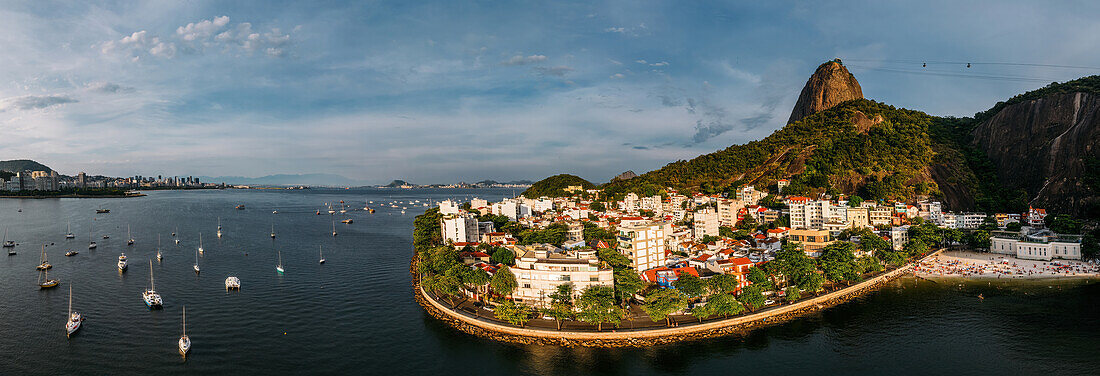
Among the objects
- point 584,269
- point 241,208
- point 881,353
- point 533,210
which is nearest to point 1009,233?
point 881,353

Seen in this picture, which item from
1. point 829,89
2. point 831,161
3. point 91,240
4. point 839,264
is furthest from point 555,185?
point 839,264

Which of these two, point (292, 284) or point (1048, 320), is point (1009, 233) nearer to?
point (1048, 320)

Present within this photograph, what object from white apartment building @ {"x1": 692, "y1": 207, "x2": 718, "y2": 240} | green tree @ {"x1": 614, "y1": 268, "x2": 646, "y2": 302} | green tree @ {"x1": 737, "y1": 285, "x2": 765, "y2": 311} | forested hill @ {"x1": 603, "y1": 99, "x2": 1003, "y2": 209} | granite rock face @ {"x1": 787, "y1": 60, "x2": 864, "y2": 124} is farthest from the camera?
granite rock face @ {"x1": 787, "y1": 60, "x2": 864, "y2": 124}

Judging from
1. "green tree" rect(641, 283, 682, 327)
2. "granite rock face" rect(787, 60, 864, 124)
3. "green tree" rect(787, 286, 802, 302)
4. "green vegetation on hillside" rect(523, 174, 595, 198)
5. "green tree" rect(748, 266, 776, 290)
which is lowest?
"green tree" rect(787, 286, 802, 302)

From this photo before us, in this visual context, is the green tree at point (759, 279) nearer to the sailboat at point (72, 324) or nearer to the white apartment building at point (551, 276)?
the white apartment building at point (551, 276)

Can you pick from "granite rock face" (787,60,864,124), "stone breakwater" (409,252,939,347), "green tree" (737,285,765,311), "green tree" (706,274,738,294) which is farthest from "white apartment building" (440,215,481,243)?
"granite rock face" (787,60,864,124)

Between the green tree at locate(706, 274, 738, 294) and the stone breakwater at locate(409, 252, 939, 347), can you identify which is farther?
the green tree at locate(706, 274, 738, 294)

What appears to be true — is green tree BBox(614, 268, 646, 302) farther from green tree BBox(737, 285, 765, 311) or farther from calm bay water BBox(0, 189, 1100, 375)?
green tree BBox(737, 285, 765, 311)
